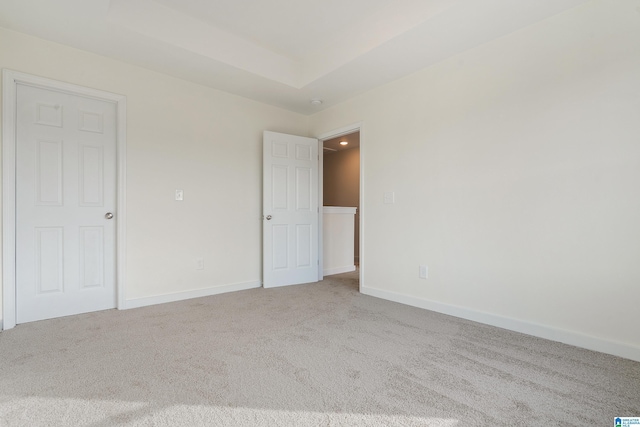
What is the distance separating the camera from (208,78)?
3.43 meters

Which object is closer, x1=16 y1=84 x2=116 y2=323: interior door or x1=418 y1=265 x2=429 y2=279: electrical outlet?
x1=16 y1=84 x2=116 y2=323: interior door

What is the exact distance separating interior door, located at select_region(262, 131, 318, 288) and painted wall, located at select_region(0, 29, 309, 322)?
0.16 meters

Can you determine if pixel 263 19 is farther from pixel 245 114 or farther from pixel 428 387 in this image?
pixel 428 387

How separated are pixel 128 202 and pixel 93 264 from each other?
658 mm

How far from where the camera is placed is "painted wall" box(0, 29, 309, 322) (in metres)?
2.97

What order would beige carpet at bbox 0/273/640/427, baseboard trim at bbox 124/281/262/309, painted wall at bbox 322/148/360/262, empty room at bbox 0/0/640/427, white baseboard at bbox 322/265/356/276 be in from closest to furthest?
beige carpet at bbox 0/273/640/427 < empty room at bbox 0/0/640/427 < baseboard trim at bbox 124/281/262/309 < white baseboard at bbox 322/265/356/276 < painted wall at bbox 322/148/360/262

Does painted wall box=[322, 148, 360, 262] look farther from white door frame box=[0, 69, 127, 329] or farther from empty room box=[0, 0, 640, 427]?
white door frame box=[0, 69, 127, 329]

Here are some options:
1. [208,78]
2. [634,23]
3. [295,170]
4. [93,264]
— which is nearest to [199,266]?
[93,264]

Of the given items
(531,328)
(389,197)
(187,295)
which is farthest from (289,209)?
(531,328)

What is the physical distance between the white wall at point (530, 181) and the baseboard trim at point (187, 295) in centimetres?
174

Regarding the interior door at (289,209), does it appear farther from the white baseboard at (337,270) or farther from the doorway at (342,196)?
the white baseboard at (337,270)

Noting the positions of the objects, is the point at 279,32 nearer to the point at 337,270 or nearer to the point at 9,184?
the point at 9,184

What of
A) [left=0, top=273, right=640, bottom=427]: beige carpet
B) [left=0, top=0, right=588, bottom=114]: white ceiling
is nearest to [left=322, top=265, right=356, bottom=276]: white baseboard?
[left=0, top=273, right=640, bottom=427]: beige carpet

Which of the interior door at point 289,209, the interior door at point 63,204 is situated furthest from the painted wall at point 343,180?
the interior door at point 63,204
